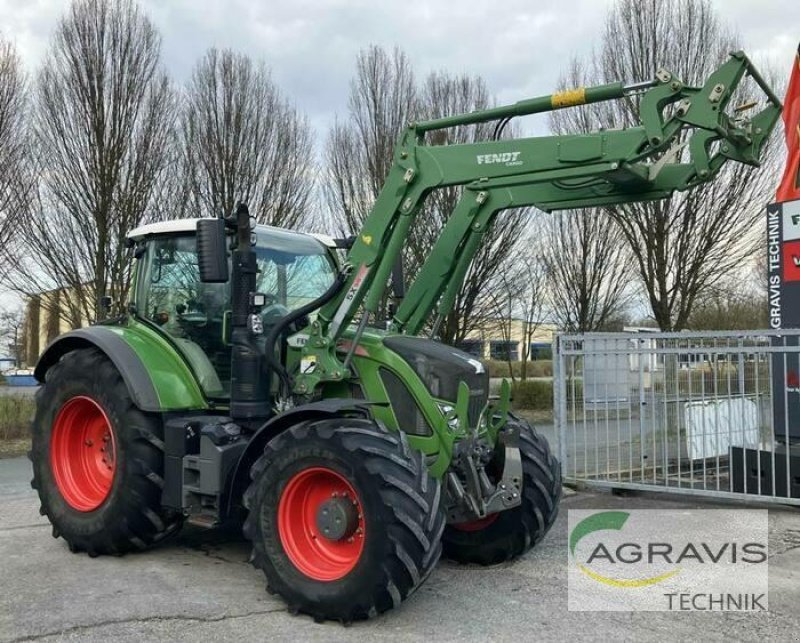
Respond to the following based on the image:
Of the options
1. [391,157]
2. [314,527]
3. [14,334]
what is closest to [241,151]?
[391,157]

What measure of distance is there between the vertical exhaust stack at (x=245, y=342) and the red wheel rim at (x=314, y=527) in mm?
874

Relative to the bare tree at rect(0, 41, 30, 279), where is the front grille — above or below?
below

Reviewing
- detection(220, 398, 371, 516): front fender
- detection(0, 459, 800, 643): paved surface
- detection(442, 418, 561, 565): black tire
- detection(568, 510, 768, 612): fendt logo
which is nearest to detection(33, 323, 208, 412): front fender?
detection(220, 398, 371, 516): front fender

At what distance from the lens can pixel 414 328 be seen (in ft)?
19.2

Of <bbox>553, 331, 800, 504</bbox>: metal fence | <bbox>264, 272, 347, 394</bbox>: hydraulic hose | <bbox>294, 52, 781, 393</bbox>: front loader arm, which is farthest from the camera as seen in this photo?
<bbox>553, 331, 800, 504</bbox>: metal fence

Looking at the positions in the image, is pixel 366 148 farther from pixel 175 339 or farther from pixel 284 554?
pixel 284 554

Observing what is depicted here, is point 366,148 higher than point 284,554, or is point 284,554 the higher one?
point 366,148

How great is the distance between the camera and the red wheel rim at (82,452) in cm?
601

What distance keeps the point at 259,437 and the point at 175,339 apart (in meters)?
1.47

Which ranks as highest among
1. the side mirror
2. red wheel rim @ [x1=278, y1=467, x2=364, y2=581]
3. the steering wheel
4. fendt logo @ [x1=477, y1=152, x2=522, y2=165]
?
fendt logo @ [x1=477, y1=152, x2=522, y2=165]

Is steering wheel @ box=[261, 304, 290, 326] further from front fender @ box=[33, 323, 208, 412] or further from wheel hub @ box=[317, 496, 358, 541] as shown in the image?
wheel hub @ box=[317, 496, 358, 541]

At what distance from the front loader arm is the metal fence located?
9.06 ft

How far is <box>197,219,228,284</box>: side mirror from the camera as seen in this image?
489cm

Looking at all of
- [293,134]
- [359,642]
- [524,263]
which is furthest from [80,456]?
[524,263]
